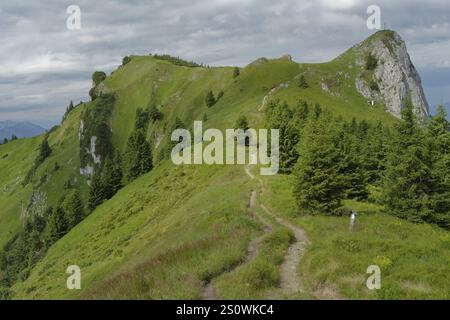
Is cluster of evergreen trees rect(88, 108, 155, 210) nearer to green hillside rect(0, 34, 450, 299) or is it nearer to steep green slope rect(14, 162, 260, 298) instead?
steep green slope rect(14, 162, 260, 298)

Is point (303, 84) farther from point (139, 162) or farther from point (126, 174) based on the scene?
point (126, 174)

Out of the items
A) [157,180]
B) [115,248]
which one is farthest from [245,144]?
[115,248]

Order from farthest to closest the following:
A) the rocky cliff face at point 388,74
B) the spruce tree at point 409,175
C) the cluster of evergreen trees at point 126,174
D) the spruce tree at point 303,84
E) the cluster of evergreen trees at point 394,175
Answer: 1. the rocky cliff face at point 388,74
2. the spruce tree at point 303,84
3. the cluster of evergreen trees at point 126,174
4. the spruce tree at point 409,175
5. the cluster of evergreen trees at point 394,175

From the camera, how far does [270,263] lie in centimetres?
1898

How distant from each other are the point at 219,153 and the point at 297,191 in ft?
143

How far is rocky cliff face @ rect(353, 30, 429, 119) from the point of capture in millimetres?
151000

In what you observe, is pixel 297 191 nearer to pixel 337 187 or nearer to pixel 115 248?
pixel 337 187

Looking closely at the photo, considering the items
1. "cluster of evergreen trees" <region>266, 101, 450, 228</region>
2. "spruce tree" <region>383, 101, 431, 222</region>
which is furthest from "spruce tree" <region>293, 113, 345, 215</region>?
"spruce tree" <region>383, 101, 431, 222</region>

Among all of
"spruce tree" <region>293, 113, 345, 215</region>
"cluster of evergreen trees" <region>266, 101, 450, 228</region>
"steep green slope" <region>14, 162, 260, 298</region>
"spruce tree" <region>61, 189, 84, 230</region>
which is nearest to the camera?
"steep green slope" <region>14, 162, 260, 298</region>

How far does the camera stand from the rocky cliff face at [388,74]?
151 metres

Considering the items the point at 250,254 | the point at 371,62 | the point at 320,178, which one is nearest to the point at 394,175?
the point at 320,178

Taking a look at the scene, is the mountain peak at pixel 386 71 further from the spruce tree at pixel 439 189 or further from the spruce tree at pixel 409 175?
the spruce tree at pixel 409 175

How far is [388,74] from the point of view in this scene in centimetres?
16000

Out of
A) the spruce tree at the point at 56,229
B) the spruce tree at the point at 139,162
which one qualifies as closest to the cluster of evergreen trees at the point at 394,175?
the spruce tree at the point at 139,162
